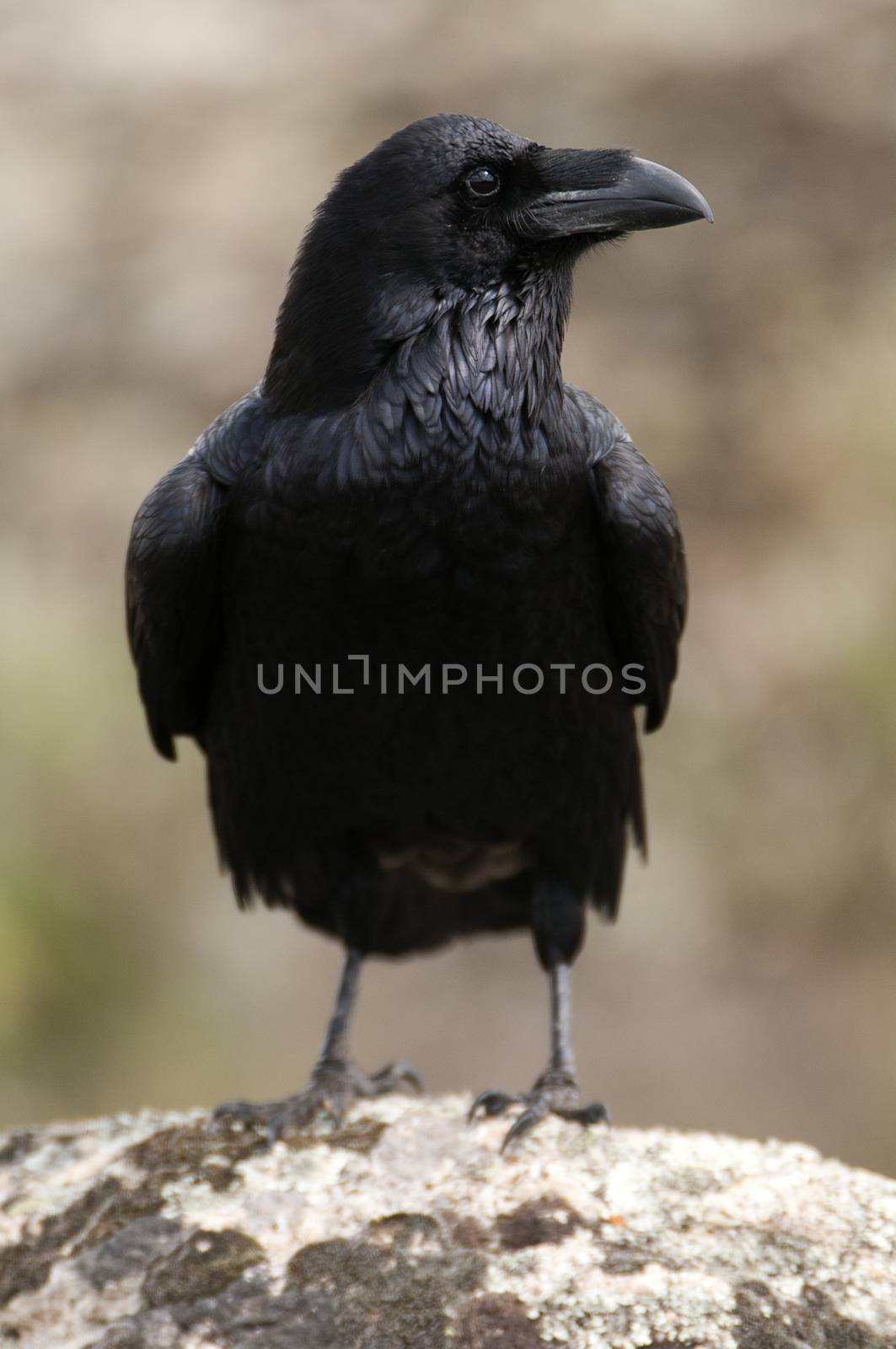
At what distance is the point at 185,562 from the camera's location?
3.89 meters

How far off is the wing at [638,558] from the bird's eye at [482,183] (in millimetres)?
723

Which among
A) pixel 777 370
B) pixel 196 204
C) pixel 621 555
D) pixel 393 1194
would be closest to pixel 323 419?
pixel 621 555

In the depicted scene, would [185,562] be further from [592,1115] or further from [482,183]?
[592,1115]

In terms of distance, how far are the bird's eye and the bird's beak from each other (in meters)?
0.10

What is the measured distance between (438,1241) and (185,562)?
1797 mm

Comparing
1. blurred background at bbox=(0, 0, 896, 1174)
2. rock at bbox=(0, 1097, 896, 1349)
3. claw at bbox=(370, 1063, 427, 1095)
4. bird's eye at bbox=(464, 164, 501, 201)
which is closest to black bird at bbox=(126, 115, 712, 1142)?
bird's eye at bbox=(464, 164, 501, 201)

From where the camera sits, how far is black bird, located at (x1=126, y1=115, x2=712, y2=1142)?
11.8ft

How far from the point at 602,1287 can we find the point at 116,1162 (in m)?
1.33

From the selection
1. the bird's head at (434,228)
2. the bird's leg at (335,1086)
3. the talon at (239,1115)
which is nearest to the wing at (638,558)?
the bird's head at (434,228)

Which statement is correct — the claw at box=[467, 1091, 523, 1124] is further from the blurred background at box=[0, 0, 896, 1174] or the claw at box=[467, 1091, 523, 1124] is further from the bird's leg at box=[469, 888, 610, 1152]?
the blurred background at box=[0, 0, 896, 1174]

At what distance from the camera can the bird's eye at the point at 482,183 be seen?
360 centimetres

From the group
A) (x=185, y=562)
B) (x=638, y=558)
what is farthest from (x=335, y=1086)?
(x=638, y=558)

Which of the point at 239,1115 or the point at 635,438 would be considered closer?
the point at 239,1115

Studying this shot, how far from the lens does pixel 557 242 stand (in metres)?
3.72
